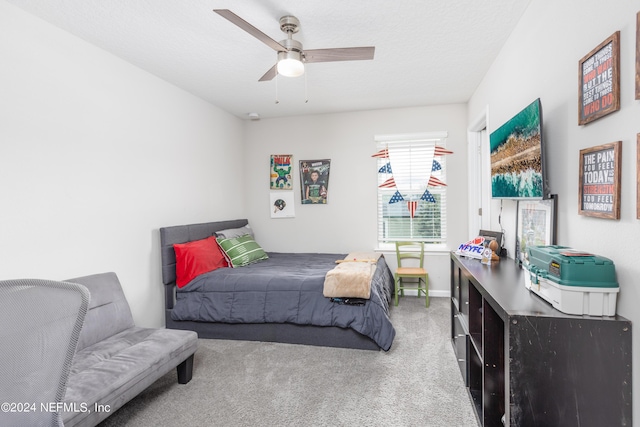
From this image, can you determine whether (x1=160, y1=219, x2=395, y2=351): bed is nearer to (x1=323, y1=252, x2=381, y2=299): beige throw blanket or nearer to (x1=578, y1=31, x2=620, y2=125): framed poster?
(x1=323, y1=252, x2=381, y2=299): beige throw blanket

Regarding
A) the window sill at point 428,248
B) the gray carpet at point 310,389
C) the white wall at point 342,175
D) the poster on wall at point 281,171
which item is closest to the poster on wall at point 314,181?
the white wall at point 342,175

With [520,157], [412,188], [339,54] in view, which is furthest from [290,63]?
[412,188]

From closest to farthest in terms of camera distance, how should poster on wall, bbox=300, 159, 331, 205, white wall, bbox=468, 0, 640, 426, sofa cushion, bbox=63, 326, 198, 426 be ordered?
white wall, bbox=468, 0, 640, 426
sofa cushion, bbox=63, 326, 198, 426
poster on wall, bbox=300, 159, 331, 205

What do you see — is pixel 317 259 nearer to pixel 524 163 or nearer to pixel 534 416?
pixel 524 163

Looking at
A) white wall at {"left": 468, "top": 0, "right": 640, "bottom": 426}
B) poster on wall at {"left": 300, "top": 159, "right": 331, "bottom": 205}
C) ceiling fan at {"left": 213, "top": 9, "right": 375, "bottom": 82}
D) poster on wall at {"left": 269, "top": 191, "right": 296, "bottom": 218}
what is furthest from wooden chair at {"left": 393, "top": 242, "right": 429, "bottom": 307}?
ceiling fan at {"left": 213, "top": 9, "right": 375, "bottom": 82}

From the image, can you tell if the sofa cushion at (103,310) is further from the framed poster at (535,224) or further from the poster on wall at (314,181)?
the framed poster at (535,224)

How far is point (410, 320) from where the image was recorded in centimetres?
345

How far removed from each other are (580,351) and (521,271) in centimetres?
94

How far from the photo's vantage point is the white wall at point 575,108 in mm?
1180

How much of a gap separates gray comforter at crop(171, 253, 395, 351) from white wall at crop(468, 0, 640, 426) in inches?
49.6

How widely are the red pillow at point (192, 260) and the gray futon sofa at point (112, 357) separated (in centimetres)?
70

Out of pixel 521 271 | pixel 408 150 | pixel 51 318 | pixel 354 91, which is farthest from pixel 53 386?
pixel 408 150

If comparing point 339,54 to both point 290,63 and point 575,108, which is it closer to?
point 290,63

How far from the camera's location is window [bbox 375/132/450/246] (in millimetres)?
4336
